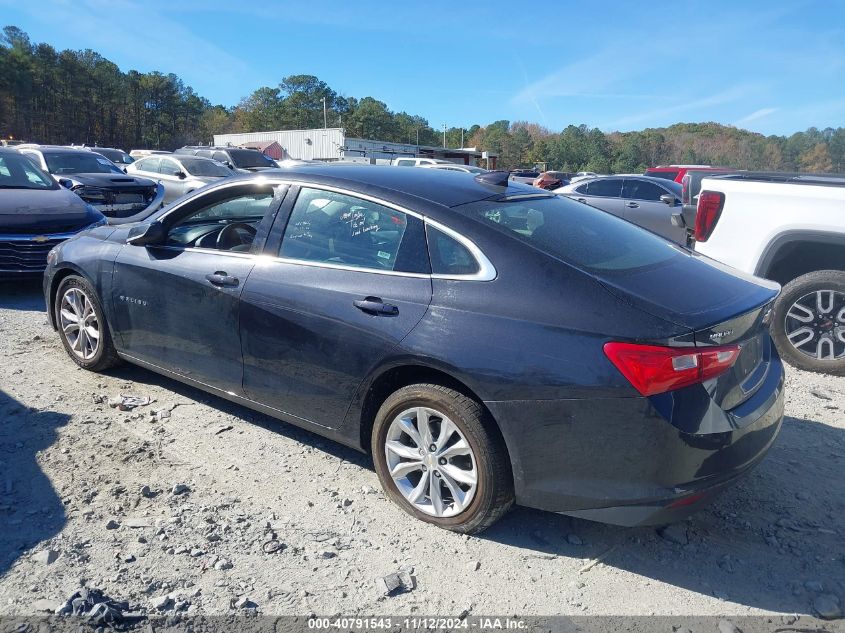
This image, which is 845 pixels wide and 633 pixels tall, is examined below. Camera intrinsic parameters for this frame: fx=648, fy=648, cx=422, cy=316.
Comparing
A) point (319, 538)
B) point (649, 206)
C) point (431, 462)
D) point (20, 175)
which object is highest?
point (20, 175)

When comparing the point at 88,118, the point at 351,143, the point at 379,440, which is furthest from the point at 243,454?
the point at 88,118

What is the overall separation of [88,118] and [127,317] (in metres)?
92.3

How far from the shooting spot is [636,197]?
12773 mm

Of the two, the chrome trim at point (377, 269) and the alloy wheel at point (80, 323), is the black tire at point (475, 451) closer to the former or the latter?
the chrome trim at point (377, 269)

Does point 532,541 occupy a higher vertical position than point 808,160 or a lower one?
lower

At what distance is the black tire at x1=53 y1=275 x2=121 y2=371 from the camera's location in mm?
4673

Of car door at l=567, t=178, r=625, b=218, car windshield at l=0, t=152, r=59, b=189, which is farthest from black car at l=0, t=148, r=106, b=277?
car door at l=567, t=178, r=625, b=218

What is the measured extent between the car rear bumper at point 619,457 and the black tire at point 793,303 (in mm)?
2839

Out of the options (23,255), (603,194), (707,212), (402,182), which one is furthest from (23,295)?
(603,194)

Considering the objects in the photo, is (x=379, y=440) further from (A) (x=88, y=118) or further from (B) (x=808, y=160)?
(A) (x=88, y=118)

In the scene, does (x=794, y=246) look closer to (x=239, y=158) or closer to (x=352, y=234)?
(x=352, y=234)

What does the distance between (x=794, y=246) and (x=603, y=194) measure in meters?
8.21

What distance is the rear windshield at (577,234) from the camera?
3.03 m

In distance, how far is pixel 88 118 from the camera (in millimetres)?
83188
